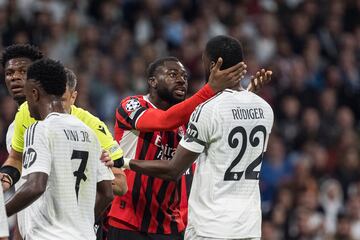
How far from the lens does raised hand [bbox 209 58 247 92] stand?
23.7 ft

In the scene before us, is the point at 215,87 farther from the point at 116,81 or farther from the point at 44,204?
the point at 116,81

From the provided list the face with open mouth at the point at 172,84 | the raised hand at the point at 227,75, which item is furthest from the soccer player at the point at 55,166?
the face with open mouth at the point at 172,84

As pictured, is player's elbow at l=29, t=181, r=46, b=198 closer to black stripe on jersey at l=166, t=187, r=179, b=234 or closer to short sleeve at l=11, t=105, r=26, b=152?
short sleeve at l=11, t=105, r=26, b=152

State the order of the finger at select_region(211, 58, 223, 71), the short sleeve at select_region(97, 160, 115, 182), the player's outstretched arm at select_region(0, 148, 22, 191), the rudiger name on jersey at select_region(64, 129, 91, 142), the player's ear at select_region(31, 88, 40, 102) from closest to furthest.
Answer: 1. the rudiger name on jersey at select_region(64, 129, 91, 142)
2. the player's ear at select_region(31, 88, 40, 102)
3. the short sleeve at select_region(97, 160, 115, 182)
4. the finger at select_region(211, 58, 223, 71)
5. the player's outstretched arm at select_region(0, 148, 22, 191)

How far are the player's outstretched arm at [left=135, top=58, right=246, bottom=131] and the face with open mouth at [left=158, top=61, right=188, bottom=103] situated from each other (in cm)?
27

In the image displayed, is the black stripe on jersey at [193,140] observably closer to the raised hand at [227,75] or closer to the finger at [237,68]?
the raised hand at [227,75]

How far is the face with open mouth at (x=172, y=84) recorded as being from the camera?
8297mm

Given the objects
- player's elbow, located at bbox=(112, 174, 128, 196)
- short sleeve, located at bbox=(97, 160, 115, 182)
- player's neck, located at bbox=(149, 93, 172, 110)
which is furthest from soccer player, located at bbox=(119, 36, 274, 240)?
player's neck, located at bbox=(149, 93, 172, 110)

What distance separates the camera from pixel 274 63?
16.6 metres

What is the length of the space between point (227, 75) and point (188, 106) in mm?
548

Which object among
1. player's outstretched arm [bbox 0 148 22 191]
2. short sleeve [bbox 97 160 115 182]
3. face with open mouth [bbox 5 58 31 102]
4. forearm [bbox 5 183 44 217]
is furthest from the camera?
face with open mouth [bbox 5 58 31 102]

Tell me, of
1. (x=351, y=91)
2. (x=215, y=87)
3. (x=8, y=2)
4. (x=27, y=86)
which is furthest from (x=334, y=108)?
(x=27, y=86)

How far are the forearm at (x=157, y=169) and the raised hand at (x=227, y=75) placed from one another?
662 mm

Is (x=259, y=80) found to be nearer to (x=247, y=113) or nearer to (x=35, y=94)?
(x=247, y=113)
